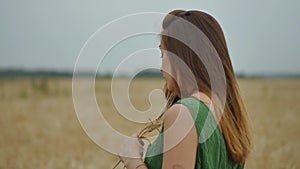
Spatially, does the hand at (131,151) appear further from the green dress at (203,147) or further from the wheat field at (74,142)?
the wheat field at (74,142)

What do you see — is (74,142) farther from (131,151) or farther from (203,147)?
(203,147)

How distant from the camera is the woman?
1091mm

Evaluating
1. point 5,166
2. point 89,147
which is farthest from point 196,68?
point 89,147

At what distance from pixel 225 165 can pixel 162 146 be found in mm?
164

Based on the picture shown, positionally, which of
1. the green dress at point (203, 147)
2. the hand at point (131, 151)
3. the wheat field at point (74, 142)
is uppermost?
the green dress at point (203, 147)

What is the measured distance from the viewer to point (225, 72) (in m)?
1.19

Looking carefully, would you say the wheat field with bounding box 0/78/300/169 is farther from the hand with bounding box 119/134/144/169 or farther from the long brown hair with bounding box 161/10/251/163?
the hand with bounding box 119/134/144/169

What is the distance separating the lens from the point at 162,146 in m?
1.14

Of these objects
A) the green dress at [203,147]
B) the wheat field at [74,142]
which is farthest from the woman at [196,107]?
the wheat field at [74,142]

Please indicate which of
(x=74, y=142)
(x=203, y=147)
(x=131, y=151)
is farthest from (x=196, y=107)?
(x=74, y=142)

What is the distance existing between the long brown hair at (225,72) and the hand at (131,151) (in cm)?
13

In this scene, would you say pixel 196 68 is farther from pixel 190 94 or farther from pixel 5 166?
pixel 5 166

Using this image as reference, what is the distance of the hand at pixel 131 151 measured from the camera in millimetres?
1192

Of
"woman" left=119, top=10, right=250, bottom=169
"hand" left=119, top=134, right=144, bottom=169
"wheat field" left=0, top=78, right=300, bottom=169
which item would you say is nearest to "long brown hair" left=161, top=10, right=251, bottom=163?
"woman" left=119, top=10, right=250, bottom=169
